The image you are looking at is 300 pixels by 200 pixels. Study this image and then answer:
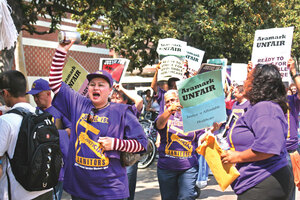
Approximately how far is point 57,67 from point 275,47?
11.6ft

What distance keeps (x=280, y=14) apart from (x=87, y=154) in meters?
17.7

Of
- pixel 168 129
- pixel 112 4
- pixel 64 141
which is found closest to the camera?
pixel 64 141

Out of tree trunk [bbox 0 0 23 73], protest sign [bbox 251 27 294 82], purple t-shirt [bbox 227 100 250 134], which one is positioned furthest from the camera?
tree trunk [bbox 0 0 23 73]

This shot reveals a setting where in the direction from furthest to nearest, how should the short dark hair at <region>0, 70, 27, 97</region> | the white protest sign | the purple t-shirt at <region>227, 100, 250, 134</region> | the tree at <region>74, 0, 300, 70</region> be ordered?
the tree at <region>74, 0, 300, 70</region> → the purple t-shirt at <region>227, 100, 250, 134</region> → the white protest sign → the short dark hair at <region>0, 70, 27, 97</region>

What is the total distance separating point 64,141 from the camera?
407 centimetres

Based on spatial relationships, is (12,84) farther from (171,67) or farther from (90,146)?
(171,67)

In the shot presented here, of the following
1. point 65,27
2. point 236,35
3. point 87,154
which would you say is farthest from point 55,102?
point 65,27

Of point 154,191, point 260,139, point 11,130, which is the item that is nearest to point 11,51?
point 154,191

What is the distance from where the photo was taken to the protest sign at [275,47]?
5.42m

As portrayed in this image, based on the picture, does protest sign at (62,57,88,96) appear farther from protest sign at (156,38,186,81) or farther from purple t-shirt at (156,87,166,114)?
protest sign at (156,38,186,81)

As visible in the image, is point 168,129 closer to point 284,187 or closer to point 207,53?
point 284,187

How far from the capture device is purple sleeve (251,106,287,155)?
290 cm

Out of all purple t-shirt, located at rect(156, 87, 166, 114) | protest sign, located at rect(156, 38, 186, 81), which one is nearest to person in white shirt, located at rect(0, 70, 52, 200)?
purple t-shirt, located at rect(156, 87, 166, 114)

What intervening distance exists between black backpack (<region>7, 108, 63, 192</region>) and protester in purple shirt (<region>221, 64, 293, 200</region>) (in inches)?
53.8
